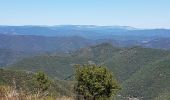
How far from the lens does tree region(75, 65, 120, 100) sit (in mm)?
60109

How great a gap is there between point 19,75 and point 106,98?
367ft

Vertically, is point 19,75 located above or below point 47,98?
below

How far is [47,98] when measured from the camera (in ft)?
35.2

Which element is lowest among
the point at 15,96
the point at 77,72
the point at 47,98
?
the point at 77,72

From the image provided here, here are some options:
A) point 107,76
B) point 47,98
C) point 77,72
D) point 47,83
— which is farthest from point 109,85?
point 47,98

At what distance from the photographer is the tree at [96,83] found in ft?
197

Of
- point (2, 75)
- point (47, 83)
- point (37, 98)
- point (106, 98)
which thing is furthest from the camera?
point (2, 75)

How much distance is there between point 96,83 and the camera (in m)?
61.0

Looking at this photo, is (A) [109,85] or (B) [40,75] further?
(B) [40,75]

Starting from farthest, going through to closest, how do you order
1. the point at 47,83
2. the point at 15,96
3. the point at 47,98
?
the point at 47,83 → the point at 47,98 → the point at 15,96

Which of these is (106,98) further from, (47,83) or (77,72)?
(47,83)

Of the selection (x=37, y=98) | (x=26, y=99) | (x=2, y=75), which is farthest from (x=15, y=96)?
(x=2, y=75)

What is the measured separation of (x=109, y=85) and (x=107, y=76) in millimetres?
2274

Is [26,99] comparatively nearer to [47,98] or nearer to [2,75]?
[47,98]
